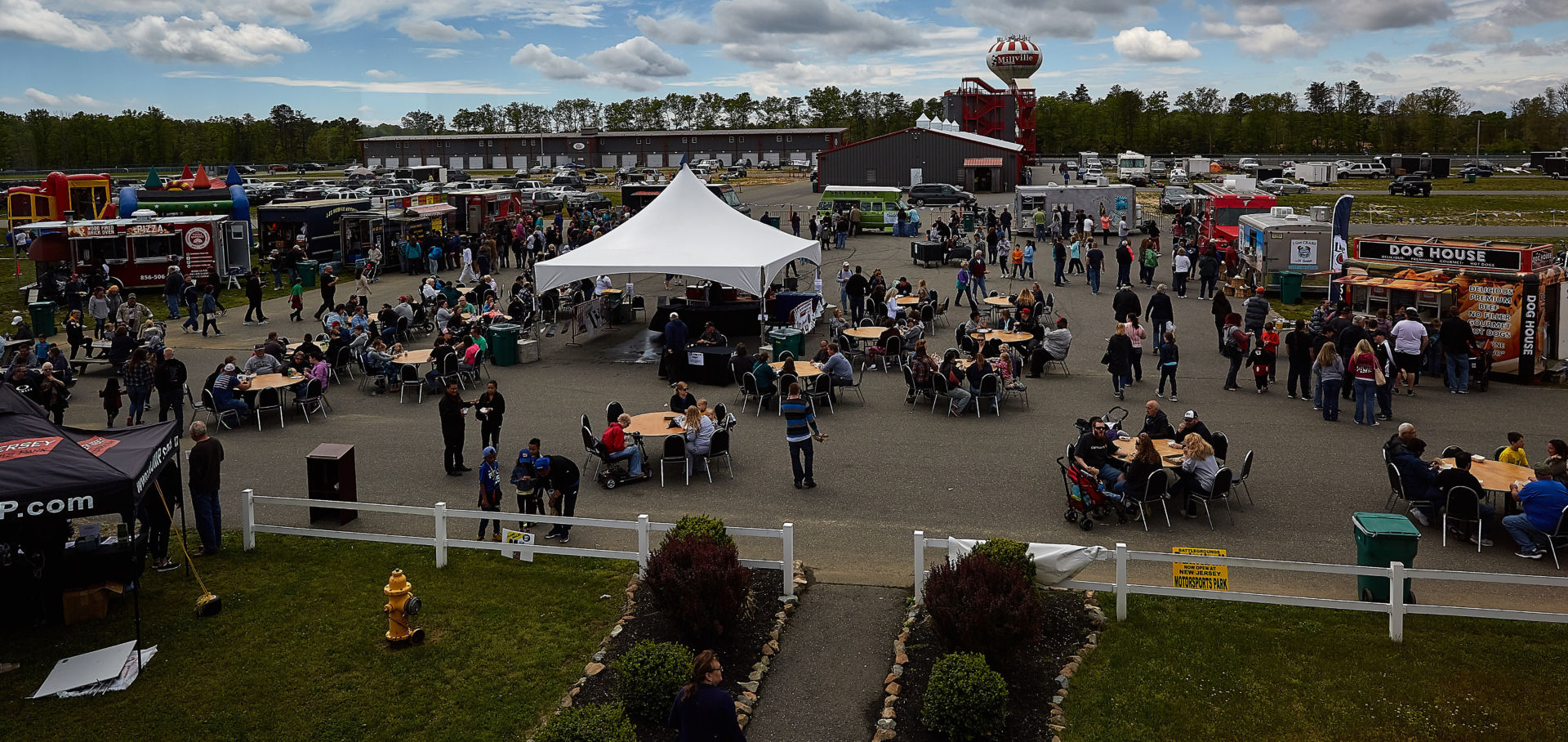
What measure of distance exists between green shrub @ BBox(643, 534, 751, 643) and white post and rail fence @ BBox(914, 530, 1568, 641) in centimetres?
157

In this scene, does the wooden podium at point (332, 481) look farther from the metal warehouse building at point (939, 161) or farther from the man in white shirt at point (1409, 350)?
the metal warehouse building at point (939, 161)

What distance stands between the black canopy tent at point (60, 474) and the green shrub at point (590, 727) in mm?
3495

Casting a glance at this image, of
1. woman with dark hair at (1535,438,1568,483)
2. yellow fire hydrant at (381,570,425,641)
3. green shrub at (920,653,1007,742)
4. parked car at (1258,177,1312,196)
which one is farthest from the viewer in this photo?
parked car at (1258,177,1312,196)

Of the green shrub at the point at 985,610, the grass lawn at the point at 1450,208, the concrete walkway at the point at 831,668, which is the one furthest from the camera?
the grass lawn at the point at 1450,208

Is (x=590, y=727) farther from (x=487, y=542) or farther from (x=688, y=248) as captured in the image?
(x=688, y=248)

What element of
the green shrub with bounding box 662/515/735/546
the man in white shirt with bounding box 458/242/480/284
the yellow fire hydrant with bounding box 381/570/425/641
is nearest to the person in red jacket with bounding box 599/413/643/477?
the green shrub with bounding box 662/515/735/546

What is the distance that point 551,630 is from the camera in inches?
361

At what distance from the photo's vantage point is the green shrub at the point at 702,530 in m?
9.47

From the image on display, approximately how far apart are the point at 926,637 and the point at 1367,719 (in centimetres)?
317

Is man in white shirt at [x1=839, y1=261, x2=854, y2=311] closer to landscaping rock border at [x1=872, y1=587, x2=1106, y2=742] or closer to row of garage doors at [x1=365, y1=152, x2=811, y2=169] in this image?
landscaping rock border at [x1=872, y1=587, x2=1106, y2=742]

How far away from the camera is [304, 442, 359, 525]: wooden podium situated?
Result: 39.3 ft

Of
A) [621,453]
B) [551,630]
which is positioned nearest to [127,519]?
[551,630]

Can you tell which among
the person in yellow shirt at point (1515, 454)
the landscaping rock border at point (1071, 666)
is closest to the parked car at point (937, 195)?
the person in yellow shirt at point (1515, 454)

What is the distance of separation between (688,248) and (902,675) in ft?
47.9
